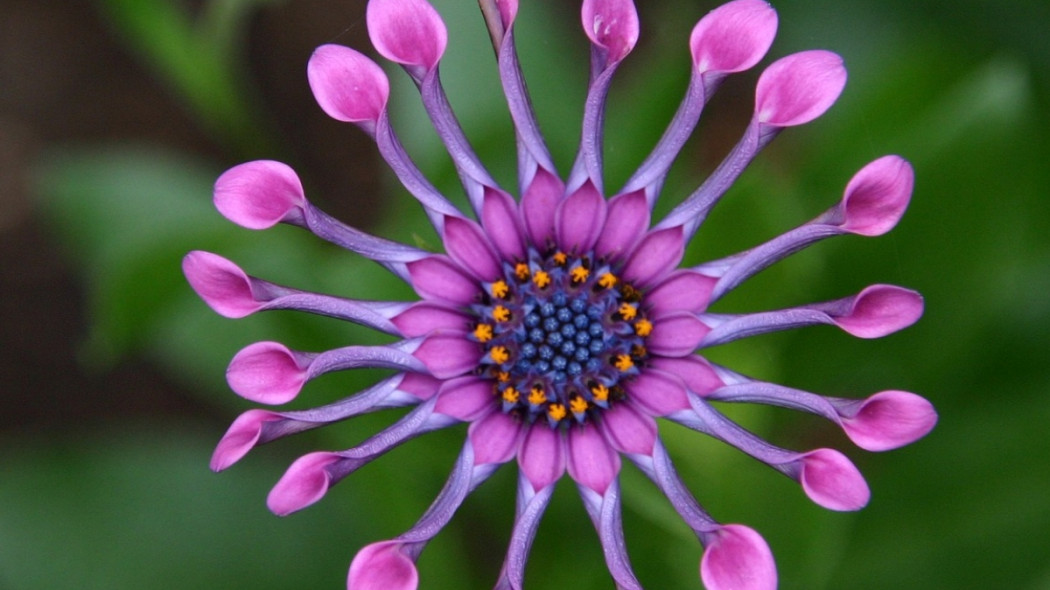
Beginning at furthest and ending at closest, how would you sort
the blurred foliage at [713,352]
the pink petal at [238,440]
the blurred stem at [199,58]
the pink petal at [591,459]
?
the blurred stem at [199,58] < the blurred foliage at [713,352] < the pink petal at [591,459] < the pink petal at [238,440]

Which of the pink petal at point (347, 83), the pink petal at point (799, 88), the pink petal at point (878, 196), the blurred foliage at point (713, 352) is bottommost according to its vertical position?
the blurred foliage at point (713, 352)

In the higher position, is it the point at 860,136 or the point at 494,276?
the point at 860,136

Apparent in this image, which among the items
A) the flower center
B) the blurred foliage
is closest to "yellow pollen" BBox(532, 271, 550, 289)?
the flower center

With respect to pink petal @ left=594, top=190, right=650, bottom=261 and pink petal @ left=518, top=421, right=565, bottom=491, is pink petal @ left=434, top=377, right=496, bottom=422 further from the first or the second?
pink petal @ left=594, top=190, right=650, bottom=261

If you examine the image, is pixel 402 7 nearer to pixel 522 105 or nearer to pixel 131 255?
pixel 522 105

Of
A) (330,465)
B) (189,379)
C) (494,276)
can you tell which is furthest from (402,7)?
(189,379)

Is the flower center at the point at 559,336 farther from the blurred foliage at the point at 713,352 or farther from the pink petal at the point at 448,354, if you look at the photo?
the blurred foliage at the point at 713,352

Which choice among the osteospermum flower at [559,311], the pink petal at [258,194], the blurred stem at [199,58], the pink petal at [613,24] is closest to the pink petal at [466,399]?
the osteospermum flower at [559,311]

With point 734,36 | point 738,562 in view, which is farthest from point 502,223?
point 738,562
